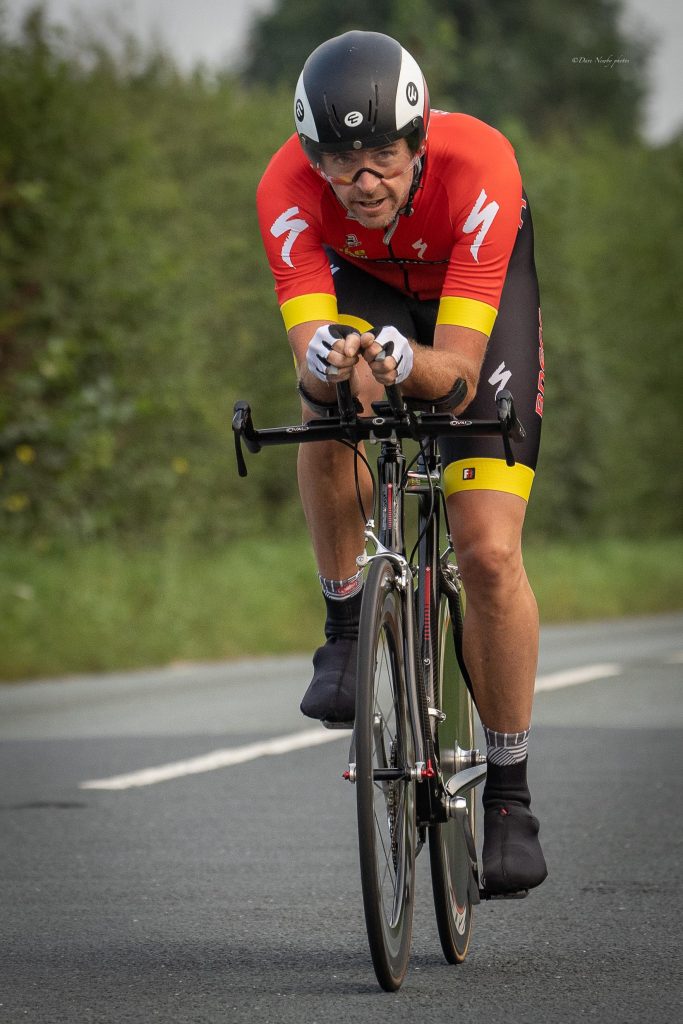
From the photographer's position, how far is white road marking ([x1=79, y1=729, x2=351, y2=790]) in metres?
8.12

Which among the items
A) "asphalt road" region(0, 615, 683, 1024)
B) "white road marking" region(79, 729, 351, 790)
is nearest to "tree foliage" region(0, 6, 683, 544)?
"white road marking" region(79, 729, 351, 790)

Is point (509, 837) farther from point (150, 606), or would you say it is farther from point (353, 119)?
point (150, 606)

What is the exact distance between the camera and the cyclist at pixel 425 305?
4.47 m

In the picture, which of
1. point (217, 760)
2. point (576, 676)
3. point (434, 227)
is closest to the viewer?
point (434, 227)

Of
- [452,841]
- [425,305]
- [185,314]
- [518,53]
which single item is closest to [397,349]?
[425,305]

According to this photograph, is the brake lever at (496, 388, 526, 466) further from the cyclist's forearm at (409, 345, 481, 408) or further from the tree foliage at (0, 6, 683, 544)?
the tree foliage at (0, 6, 683, 544)

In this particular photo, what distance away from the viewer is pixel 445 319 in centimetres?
466

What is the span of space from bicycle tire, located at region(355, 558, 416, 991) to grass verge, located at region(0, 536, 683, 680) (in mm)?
9536

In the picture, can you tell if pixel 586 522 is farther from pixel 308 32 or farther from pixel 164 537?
pixel 308 32

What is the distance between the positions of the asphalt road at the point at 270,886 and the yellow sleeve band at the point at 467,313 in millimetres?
1545

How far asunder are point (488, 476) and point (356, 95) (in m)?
1.03

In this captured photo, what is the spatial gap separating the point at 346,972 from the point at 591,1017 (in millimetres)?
703

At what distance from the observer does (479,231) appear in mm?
4707

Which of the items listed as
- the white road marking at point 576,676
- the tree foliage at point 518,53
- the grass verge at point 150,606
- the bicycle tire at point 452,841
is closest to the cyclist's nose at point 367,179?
the bicycle tire at point 452,841
